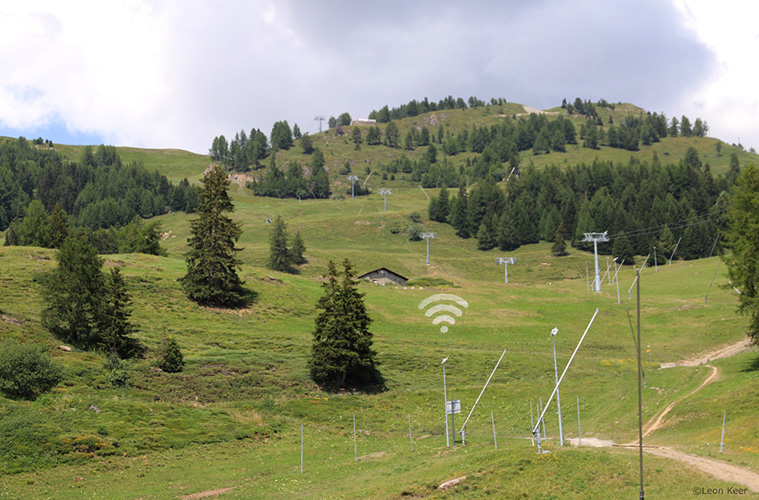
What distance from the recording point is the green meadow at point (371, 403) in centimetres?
2778

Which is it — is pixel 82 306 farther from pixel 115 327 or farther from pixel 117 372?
pixel 117 372

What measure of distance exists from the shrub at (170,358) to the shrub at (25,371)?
31.9 ft

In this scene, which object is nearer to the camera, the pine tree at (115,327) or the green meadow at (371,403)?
the green meadow at (371,403)

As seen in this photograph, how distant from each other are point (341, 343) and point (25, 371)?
25.0m

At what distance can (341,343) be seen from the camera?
55438 millimetres

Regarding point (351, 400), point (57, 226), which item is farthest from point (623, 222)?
point (57, 226)

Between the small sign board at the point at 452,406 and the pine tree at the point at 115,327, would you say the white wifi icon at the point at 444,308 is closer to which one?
the pine tree at the point at 115,327

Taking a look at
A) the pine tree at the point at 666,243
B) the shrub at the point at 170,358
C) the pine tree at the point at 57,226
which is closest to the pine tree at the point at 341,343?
the shrub at the point at 170,358

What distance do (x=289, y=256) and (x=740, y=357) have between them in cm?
9381

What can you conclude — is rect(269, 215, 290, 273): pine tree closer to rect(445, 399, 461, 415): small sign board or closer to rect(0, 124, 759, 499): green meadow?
rect(0, 124, 759, 499): green meadow

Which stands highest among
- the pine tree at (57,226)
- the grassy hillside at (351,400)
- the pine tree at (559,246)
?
the pine tree at (57,226)

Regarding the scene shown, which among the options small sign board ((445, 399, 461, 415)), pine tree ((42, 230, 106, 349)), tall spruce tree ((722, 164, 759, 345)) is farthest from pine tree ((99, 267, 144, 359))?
tall spruce tree ((722, 164, 759, 345))

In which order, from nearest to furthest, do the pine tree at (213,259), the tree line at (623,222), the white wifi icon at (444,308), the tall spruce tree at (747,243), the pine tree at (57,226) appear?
the tall spruce tree at (747,243)
the pine tree at (213,259)
the white wifi icon at (444,308)
the pine tree at (57,226)
the tree line at (623,222)

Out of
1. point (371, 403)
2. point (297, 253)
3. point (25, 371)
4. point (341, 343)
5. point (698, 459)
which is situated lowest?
point (371, 403)
